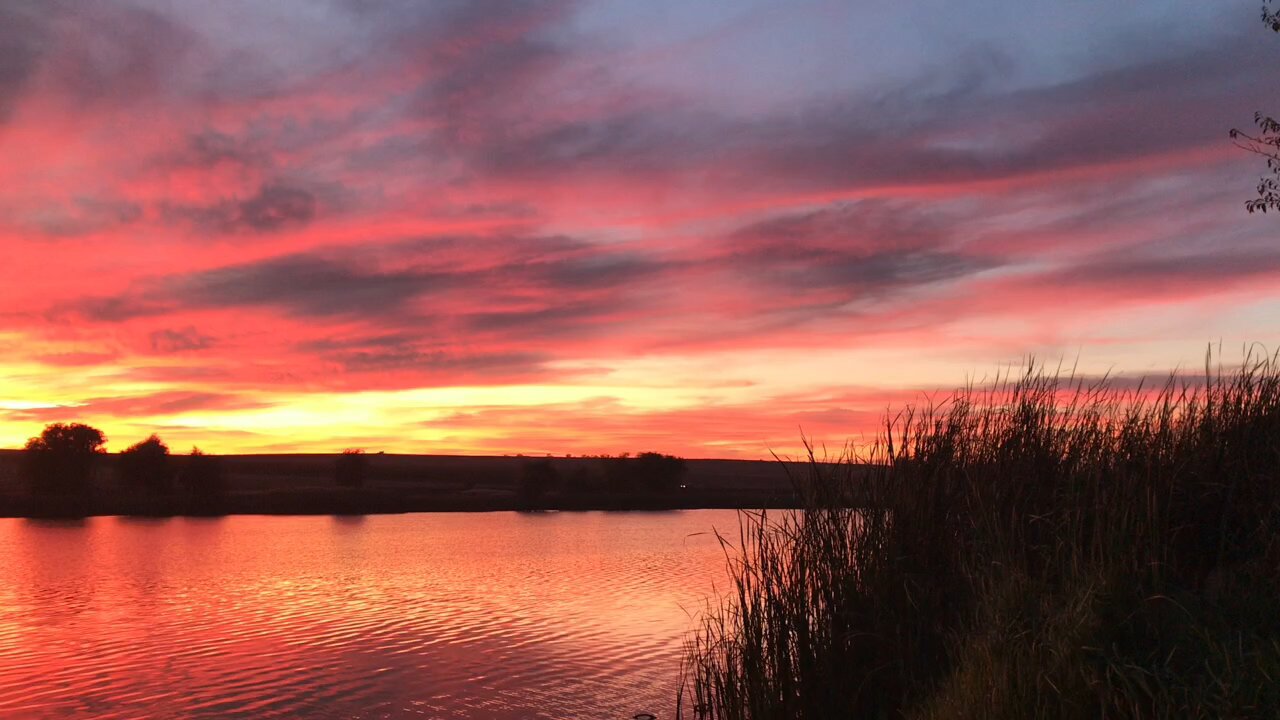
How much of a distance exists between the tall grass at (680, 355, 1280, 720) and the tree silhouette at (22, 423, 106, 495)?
89.3 metres

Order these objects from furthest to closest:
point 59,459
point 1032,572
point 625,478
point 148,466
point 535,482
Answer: point 625,478 < point 535,482 < point 148,466 < point 59,459 < point 1032,572

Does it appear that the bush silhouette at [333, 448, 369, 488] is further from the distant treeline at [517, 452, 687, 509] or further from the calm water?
the calm water

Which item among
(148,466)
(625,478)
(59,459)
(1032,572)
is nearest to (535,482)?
(625,478)

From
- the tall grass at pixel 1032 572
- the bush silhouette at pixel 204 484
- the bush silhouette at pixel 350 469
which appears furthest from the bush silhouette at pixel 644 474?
the tall grass at pixel 1032 572

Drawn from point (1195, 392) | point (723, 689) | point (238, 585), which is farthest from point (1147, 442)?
point (238, 585)

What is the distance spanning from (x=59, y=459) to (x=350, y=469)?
2737 cm

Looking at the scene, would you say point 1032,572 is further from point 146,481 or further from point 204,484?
point 146,481

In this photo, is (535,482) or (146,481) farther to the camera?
(535,482)

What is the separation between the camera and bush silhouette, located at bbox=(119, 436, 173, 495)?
86125mm

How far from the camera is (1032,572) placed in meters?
8.88

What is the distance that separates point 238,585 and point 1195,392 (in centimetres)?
3199

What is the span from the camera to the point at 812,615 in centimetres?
1021

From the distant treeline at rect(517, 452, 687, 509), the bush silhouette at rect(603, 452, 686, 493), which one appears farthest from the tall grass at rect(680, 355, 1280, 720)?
the bush silhouette at rect(603, 452, 686, 493)

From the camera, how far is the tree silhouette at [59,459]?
3287 inches
